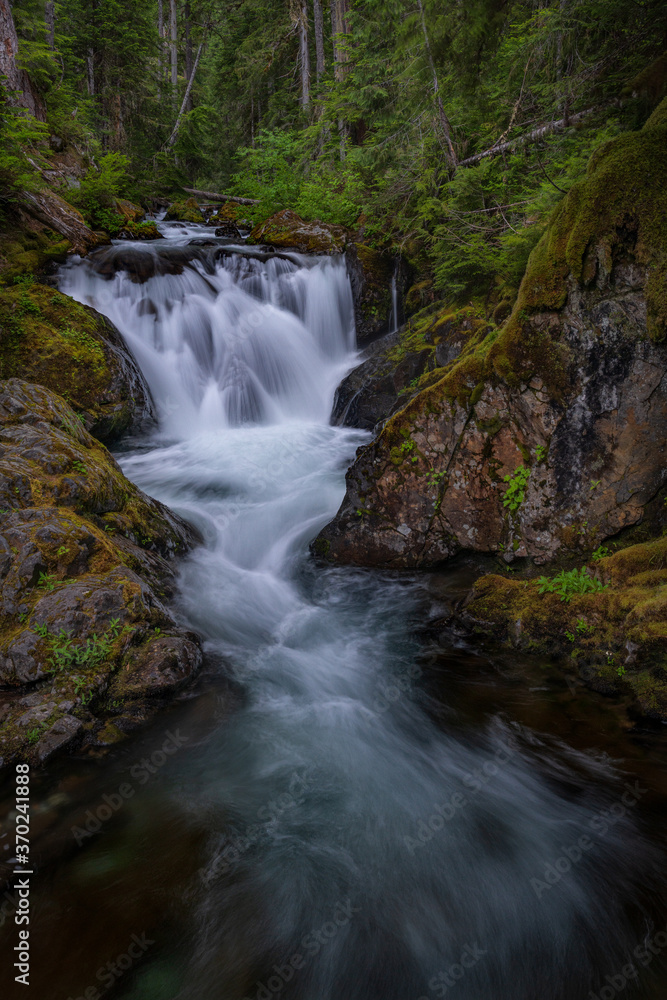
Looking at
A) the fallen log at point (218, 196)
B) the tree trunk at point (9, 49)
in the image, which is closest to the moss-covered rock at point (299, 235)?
the tree trunk at point (9, 49)

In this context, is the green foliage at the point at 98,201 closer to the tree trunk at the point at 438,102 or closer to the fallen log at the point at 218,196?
the fallen log at the point at 218,196

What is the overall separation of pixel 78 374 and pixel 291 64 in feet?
79.2

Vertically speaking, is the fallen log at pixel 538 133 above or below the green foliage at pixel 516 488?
above

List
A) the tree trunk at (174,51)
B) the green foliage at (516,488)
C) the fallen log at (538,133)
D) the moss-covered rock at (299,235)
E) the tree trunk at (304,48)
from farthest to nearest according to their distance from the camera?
1. the tree trunk at (174,51)
2. the tree trunk at (304,48)
3. the moss-covered rock at (299,235)
4. the fallen log at (538,133)
5. the green foliage at (516,488)

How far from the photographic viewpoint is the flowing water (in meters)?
2.33

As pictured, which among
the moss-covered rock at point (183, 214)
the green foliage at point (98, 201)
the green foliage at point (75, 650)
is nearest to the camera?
the green foliage at point (75, 650)

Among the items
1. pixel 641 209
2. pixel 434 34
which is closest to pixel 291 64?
pixel 434 34

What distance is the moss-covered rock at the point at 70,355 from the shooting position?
26.8 ft

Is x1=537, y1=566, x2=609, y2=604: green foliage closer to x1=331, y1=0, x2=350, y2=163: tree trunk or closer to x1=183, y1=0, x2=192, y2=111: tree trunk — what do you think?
x1=331, y1=0, x2=350, y2=163: tree trunk

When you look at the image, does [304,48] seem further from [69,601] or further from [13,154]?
[69,601]

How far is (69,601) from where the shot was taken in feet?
12.8

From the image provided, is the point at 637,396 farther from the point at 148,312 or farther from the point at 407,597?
the point at 148,312

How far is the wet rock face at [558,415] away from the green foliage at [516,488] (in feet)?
0.05

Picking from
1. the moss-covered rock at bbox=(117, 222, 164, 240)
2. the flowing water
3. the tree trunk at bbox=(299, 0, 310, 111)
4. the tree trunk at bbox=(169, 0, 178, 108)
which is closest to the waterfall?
the moss-covered rock at bbox=(117, 222, 164, 240)
